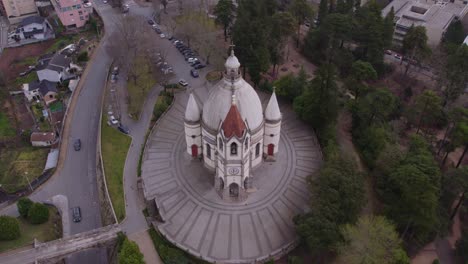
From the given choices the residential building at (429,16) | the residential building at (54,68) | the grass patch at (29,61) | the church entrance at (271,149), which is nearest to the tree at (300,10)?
the residential building at (429,16)

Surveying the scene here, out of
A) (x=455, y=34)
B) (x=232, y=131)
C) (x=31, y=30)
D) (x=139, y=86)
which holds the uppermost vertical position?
(x=455, y=34)

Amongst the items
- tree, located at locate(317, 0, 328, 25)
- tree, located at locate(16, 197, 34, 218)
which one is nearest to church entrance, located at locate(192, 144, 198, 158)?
tree, located at locate(16, 197, 34, 218)

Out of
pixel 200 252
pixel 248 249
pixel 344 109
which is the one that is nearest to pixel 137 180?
pixel 200 252

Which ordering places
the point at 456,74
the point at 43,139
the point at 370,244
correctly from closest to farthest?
the point at 370,244 → the point at 456,74 → the point at 43,139

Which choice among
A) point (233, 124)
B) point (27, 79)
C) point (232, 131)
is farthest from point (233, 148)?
point (27, 79)

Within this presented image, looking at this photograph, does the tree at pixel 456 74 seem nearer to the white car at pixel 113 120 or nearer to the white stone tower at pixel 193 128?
the white stone tower at pixel 193 128

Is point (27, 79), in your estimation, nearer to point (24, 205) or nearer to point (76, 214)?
point (24, 205)
